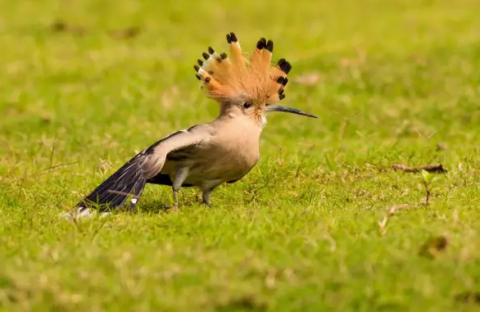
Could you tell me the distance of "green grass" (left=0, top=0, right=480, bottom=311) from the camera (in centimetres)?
430

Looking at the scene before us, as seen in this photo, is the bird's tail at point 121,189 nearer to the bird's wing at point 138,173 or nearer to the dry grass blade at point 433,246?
the bird's wing at point 138,173

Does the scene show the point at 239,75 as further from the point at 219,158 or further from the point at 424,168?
the point at 424,168

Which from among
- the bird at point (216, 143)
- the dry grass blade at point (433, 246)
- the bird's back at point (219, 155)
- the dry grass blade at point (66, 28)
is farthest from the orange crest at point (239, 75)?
the dry grass blade at point (66, 28)

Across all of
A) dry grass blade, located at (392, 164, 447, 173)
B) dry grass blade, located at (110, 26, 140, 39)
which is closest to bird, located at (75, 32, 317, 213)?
dry grass blade, located at (392, 164, 447, 173)

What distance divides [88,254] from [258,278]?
867 millimetres

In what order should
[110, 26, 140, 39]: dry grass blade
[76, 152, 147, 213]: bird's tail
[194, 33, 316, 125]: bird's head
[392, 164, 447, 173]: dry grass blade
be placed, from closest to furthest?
1. [76, 152, 147, 213]: bird's tail
2. [194, 33, 316, 125]: bird's head
3. [392, 164, 447, 173]: dry grass blade
4. [110, 26, 140, 39]: dry grass blade

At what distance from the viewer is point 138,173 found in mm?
6004

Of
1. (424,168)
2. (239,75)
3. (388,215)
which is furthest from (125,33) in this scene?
(388,215)

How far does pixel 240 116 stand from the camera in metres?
6.47

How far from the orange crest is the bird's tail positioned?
77 cm

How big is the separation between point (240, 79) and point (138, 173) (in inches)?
41.6

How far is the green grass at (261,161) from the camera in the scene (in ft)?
14.1

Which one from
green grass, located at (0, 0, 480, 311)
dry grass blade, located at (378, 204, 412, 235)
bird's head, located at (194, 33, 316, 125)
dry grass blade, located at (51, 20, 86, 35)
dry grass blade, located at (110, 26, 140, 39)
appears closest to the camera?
green grass, located at (0, 0, 480, 311)

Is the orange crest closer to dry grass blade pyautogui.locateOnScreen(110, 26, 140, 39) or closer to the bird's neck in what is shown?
the bird's neck
